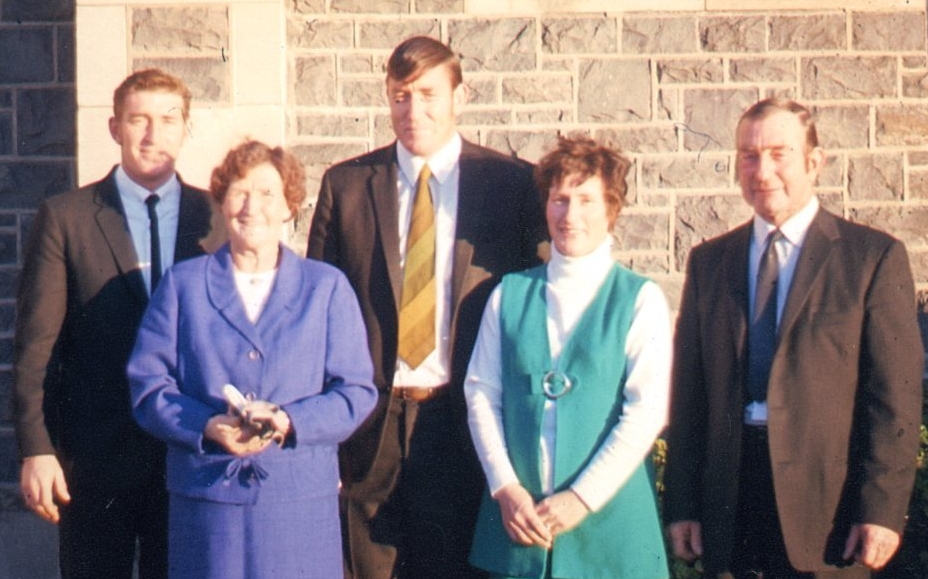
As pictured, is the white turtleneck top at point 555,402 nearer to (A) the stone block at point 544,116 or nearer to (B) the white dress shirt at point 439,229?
(B) the white dress shirt at point 439,229

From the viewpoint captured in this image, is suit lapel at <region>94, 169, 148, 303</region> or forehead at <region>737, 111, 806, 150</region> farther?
suit lapel at <region>94, 169, 148, 303</region>

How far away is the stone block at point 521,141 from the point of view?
5.59m

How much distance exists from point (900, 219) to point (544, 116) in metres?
1.64

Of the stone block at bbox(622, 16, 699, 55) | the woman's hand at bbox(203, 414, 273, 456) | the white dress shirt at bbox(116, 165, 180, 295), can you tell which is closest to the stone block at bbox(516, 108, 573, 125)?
the stone block at bbox(622, 16, 699, 55)

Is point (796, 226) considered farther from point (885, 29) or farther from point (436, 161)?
point (885, 29)

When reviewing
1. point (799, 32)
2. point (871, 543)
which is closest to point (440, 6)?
point (799, 32)

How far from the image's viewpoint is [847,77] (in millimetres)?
5621

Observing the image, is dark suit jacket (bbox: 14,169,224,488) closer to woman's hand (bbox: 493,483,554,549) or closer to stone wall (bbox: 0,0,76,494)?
woman's hand (bbox: 493,483,554,549)

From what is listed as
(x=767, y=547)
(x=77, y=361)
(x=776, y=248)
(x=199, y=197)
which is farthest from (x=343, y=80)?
(x=767, y=547)

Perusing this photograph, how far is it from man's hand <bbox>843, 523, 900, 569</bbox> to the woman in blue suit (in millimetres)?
1287

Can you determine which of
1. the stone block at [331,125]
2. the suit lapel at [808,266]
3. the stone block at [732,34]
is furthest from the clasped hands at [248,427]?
the stone block at [732,34]

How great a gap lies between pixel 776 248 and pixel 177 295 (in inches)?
62.7

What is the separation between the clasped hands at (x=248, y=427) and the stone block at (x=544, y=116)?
2697mm

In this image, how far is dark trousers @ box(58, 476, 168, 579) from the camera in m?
3.59
